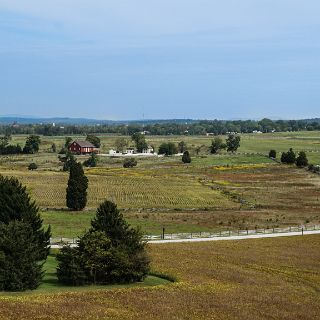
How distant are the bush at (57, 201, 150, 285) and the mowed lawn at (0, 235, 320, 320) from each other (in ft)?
7.06

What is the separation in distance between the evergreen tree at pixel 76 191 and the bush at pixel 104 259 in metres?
37.4

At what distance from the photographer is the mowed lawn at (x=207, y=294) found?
30875 mm

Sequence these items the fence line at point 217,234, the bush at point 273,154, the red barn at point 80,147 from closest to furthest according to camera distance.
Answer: the fence line at point 217,234 < the bush at point 273,154 < the red barn at point 80,147

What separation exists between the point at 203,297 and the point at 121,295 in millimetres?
4297

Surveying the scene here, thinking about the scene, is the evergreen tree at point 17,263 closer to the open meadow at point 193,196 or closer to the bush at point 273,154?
the open meadow at point 193,196

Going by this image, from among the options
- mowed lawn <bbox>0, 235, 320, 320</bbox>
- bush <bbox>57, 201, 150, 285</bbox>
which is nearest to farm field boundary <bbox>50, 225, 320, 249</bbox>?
mowed lawn <bbox>0, 235, 320, 320</bbox>

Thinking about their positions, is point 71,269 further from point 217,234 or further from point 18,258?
point 217,234

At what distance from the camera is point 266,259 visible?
49.4 meters

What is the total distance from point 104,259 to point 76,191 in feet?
130

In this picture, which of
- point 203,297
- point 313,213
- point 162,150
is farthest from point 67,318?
point 162,150

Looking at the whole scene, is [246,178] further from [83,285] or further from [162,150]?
[83,285]

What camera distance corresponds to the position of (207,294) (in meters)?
36.1

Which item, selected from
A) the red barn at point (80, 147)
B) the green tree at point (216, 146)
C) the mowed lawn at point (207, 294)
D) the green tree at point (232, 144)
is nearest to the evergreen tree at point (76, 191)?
the mowed lawn at point (207, 294)

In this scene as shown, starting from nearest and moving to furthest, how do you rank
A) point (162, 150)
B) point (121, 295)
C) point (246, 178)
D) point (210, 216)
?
point (121, 295) → point (210, 216) → point (246, 178) → point (162, 150)
